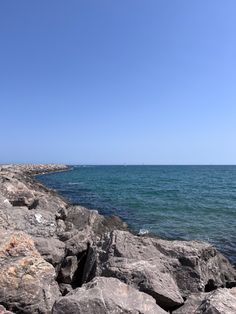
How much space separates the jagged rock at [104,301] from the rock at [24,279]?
0.92 meters

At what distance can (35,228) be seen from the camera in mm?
10445

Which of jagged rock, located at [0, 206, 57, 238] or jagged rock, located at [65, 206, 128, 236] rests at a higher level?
jagged rock, located at [0, 206, 57, 238]

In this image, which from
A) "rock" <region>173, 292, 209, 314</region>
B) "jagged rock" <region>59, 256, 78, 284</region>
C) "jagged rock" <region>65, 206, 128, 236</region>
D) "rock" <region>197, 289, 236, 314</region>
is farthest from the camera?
"jagged rock" <region>65, 206, 128, 236</region>

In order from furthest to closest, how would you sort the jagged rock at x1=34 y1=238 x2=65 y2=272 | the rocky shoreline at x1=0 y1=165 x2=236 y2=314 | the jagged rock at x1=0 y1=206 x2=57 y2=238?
the jagged rock at x1=0 y1=206 x2=57 y2=238
the jagged rock at x1=34 y1=238 x2=65 y2=272
the rocky shoreline at x1=0 y1=165 x2=236 y2=314

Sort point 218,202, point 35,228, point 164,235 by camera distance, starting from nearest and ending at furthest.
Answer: point 35,228 → point 164,235 → point 218,202

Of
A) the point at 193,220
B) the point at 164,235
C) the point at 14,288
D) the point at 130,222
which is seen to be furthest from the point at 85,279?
the point at 193,220

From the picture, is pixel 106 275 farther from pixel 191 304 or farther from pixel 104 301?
pixel 104 301

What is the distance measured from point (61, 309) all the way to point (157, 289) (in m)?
2.01

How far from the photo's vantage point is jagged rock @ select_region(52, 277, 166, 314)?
5293 mm

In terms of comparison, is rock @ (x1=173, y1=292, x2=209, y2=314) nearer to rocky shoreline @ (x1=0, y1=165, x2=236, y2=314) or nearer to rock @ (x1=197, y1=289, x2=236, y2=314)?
rocky shoreline @ (x1=0, y1=165, x2=236, y2=314)

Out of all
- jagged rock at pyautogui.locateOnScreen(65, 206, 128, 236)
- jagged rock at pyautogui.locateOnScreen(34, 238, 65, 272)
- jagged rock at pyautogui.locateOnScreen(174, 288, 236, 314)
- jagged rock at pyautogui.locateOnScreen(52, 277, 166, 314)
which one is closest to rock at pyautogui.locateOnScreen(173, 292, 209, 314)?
jagged rock at pyautogui.locateOnScreen(174, 288, 236, 314)

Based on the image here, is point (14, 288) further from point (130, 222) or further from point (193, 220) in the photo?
point (193, 220)

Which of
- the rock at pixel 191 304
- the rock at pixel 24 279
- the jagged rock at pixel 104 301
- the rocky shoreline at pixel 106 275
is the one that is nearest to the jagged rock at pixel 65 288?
the rocky shoreline at pixel 106 275

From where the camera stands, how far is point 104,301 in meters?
5.36
